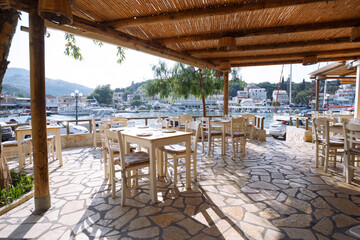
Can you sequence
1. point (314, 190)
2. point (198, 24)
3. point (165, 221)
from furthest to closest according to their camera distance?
point (198, 24)
point (314, 190)
point (165, 221)

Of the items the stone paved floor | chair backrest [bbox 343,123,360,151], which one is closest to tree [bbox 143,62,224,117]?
the stone paved floor

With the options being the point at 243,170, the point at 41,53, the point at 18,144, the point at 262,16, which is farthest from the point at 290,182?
the point at 18,144

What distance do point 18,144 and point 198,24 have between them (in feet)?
13.2

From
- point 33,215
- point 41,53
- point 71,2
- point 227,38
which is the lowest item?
point 33,215

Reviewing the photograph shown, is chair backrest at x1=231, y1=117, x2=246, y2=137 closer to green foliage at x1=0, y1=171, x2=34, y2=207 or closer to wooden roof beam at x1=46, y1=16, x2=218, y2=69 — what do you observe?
wooden roof beam at x1=46, y1=16, x2=218, y2=69

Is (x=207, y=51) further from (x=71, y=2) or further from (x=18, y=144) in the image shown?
(x=18, y=144)

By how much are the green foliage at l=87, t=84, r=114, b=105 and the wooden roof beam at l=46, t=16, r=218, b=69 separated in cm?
3351

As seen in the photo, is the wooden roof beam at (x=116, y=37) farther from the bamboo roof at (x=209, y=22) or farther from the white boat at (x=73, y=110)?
the white boat at (x=73, y=110)

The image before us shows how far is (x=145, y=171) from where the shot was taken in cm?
372

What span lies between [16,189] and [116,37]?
2.71 metres

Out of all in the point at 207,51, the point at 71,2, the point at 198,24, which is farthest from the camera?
the point at 207,51

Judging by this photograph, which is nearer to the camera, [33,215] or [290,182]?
[33,215]

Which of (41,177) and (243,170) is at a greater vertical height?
(41,177)

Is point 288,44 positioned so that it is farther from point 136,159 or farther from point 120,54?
point 120,54
